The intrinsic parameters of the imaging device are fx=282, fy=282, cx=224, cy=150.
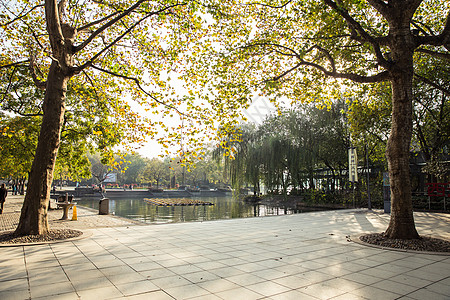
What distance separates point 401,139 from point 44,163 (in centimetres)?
906

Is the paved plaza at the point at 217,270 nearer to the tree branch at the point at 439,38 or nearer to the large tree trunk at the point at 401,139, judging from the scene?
the large tree trunk at the point at 401,139

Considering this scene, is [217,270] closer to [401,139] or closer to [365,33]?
[401,139]

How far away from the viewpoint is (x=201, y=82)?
9.58m

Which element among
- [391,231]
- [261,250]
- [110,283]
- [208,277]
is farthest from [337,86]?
[110,283]

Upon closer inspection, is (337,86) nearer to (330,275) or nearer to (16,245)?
(330,275)

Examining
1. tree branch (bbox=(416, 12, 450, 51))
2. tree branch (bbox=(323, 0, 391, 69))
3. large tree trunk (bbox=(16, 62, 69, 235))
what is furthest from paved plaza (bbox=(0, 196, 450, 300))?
tree branch (bbox=(416, 12, 450, 51))

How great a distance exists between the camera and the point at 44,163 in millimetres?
7273

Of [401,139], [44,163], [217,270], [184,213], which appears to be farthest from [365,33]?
[184,213]

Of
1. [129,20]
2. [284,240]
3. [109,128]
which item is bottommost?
[284,240]

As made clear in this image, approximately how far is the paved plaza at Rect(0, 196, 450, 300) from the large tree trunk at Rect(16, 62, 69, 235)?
3.68 feet

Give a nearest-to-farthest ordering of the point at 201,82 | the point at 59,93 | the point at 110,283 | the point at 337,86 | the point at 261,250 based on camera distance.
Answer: the point at 110,283 < the point at 261,250 < the point at 59,93 < the point at 201,82 < the point at 337,86

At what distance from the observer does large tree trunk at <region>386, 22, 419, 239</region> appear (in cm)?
685

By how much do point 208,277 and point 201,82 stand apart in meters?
6.84

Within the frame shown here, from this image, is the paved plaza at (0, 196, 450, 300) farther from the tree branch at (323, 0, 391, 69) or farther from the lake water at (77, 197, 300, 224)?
the lake water at (77, 197, 300, 224)
